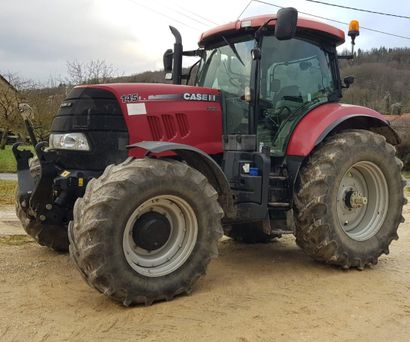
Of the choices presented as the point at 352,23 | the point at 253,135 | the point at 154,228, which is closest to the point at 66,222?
the point at 154,228

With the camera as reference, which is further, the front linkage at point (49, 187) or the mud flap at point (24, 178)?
the mud flap at point (24, 178)

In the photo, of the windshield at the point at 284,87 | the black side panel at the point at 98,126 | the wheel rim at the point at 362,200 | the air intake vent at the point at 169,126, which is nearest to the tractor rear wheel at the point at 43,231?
the black side panel at the point at 98,126

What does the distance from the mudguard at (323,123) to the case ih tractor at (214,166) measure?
0.02 meters

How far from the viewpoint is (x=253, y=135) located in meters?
5.22

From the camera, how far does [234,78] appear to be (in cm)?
543

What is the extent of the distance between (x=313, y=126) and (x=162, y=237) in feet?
6.44

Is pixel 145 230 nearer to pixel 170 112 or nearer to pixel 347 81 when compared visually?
pixel 170 112

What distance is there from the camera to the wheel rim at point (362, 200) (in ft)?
18.2

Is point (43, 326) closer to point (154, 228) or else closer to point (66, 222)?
point (154, 228)

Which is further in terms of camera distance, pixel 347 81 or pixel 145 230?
pixel 347 81

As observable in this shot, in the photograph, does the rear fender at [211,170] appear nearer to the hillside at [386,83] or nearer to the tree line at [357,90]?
the tree line at [357,90]

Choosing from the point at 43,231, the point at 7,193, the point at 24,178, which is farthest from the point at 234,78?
the point at 7,193

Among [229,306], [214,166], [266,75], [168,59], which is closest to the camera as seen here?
[229,306]

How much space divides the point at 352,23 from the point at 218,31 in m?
1.68
